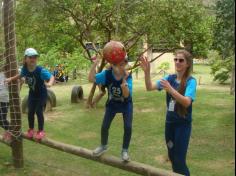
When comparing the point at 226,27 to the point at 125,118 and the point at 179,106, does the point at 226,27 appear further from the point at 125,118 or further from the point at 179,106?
the point at 179,106

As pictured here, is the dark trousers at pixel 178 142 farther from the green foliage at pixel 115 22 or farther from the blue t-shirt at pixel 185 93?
the green foliage at pixel 115 22

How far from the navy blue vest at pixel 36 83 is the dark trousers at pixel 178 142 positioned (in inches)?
85.5

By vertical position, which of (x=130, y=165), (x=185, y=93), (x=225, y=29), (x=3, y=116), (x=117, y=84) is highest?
(x=225, y=29)

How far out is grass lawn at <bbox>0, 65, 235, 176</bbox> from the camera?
6.93m

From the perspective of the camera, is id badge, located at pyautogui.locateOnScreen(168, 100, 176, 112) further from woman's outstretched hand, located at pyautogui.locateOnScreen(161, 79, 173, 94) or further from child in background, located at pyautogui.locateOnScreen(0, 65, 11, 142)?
child in background, located at pyautogui.locateOnScreen(0, 65, 11, 142)

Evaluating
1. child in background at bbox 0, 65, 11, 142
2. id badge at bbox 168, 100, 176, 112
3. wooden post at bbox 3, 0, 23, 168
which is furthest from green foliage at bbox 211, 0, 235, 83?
child in background at bbox 0, 65, 11, 142

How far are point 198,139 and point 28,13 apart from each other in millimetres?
7263

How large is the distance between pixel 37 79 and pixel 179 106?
2.36 m

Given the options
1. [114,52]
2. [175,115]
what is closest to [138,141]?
[175,115]

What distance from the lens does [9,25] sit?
21.1 ft

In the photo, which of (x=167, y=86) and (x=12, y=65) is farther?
(x=12, y=65)

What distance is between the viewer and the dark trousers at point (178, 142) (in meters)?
4.51

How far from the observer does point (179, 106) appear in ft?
14.5

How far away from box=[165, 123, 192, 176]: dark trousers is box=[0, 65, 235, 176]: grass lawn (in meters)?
2.13
